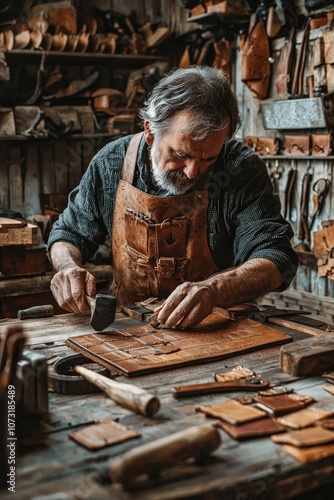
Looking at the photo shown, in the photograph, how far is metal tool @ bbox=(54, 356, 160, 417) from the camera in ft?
6.05

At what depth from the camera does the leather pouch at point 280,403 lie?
6.24 feet

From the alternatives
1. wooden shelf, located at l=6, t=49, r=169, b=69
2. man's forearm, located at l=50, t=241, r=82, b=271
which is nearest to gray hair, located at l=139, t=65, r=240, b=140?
man's forearm, located at l=50, t=241, r=82, b=271

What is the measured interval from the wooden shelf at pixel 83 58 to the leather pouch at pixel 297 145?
152 centimetres

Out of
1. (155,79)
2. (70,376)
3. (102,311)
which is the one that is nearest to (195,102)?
(102,311)

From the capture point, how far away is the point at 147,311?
115 inches

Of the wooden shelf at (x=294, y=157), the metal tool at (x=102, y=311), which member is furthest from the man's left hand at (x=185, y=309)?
the wooden shelf at (x=294, y=157)

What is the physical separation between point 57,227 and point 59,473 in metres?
2.20

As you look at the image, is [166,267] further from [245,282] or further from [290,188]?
[290,188]

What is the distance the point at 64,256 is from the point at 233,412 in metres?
1.63

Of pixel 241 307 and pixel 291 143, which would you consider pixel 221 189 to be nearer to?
pixel 241 307

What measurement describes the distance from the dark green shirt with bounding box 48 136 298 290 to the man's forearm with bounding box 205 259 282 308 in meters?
0.06

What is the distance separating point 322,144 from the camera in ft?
17.0

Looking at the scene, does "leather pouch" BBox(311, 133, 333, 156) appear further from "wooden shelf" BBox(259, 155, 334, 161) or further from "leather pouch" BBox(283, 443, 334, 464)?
"leather pouch" BBox(283, 443, 334, 464)

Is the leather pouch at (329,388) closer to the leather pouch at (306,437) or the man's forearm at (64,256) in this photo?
the leather pouch at (306,437)
